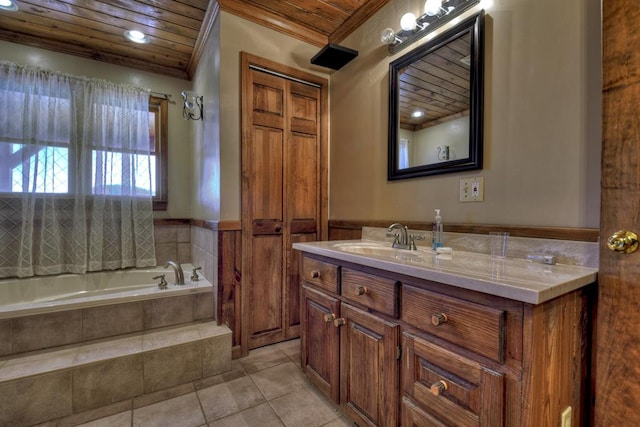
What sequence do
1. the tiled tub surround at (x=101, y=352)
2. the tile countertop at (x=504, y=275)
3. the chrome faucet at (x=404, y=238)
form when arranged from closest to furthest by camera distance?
1. the tile countertop at (x=504, y=275)
2. the tiled tub surround at (x=101, y=352)
3. the chrome faucet at (x=404, y=238)

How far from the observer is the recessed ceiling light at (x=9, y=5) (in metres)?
2.01

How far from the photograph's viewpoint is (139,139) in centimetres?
265

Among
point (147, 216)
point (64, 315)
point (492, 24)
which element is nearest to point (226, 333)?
point (64, 315)

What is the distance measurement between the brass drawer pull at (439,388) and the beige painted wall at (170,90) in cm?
278

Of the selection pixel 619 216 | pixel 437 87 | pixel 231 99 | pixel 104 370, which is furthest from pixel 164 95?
pixel 619 216

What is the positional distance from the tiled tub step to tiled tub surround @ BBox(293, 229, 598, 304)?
1.06 m

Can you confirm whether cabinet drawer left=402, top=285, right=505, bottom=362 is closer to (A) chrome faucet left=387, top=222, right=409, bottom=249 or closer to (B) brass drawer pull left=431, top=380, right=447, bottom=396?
(B) brass drawer pull left=431, top=380, right=447, bottom=396

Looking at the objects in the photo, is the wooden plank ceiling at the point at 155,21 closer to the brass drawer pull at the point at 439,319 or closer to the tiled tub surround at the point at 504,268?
the tiled tub surround at the point at 504,268

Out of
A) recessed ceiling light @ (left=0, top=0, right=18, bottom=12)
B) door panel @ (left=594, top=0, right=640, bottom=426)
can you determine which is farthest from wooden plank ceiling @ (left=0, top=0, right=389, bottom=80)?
door panel @ (left=594, top=0, right=640, bottom=426)

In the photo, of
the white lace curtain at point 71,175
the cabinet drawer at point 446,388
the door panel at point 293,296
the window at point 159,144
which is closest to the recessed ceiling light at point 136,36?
the white lace curtain at point 71,175

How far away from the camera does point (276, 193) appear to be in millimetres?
2262

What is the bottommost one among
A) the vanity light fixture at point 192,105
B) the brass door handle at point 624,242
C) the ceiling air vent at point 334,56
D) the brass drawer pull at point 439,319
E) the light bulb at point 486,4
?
the brass drawer pull at point 439,319

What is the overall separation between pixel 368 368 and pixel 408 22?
5.95 ft

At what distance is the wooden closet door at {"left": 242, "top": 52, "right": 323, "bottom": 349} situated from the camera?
2141 millimetres
